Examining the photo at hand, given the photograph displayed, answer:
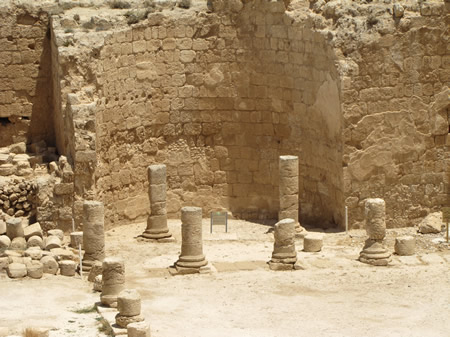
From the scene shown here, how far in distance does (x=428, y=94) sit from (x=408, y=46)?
1.15 meters

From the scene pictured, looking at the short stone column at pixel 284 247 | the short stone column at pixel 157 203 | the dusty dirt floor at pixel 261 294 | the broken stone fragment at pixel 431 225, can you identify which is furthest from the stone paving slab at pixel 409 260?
the short stone column at pixel 157 203

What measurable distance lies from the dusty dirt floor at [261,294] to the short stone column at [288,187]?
80 cm

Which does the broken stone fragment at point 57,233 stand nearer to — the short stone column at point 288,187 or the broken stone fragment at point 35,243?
the broken stone fragment at point 35,243

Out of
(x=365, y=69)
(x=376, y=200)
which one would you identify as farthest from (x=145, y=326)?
(x=365, y=69)

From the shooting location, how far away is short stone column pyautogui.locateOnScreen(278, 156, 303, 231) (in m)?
31.5

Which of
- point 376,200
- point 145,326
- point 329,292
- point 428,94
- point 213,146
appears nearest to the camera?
point 145,326

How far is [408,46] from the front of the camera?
1238 inches

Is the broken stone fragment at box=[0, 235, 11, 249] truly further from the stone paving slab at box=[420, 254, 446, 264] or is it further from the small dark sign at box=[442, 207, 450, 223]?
the small dark sign at box=[442, 207, 450, 223]

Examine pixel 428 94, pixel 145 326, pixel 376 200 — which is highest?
pixel 428 94

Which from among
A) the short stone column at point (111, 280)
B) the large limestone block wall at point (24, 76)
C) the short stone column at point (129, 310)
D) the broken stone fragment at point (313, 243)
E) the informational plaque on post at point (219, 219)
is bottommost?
the short stone column at point (129, 310)

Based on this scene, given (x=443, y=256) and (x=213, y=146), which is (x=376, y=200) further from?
(x=213, y=146)

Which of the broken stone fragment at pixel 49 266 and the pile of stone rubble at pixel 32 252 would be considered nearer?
the pile of stone rubble at pixel 32 252

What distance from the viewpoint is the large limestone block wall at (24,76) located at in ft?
108

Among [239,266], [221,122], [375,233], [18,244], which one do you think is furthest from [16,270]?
[221,122]
